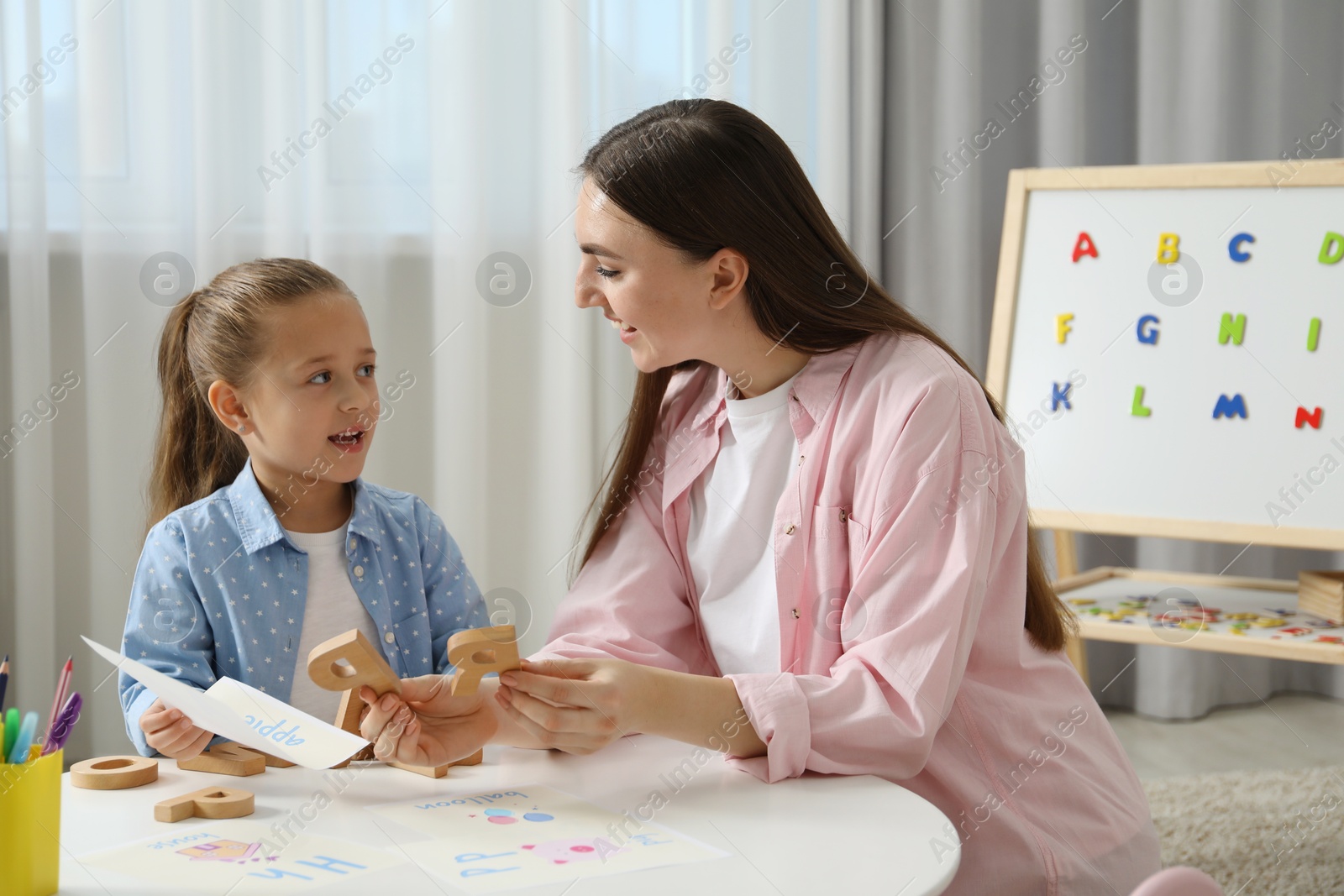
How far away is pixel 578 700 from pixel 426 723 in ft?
0.46

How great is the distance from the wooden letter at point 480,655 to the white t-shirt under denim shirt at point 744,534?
1.26ft

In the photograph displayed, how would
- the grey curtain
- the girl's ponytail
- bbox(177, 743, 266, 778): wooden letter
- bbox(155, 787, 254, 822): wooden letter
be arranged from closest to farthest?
bbox(155, 787, 254, 822): wooden letter → bbox(177, 743, 266, 778): wooden letter → the girl's ponytail → the grey curtain

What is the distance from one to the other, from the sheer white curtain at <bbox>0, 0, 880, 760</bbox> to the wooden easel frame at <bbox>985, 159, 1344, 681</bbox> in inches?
20.1

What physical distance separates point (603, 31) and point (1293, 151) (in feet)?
6.15

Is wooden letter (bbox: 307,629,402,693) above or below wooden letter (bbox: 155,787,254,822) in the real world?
above

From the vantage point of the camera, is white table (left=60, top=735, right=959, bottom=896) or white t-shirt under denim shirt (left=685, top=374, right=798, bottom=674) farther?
white t-shirt under denim shirt (left=685, top=374, right=798, bottom=674)

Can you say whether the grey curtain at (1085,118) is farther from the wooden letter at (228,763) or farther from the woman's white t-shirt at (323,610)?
the wooden letter at (228,763)

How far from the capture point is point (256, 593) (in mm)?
1291

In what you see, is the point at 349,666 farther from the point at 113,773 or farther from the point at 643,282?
the point at 643,282

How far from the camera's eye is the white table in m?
0.73

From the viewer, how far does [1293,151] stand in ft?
10.0

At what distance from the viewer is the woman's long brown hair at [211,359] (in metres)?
1.38

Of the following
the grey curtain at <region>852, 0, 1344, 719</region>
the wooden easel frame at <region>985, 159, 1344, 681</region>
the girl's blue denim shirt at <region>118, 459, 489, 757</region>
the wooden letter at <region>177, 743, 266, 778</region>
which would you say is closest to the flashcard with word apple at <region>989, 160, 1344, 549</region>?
the wooden easel frame at <region>985, 159, 1344, 681</region>

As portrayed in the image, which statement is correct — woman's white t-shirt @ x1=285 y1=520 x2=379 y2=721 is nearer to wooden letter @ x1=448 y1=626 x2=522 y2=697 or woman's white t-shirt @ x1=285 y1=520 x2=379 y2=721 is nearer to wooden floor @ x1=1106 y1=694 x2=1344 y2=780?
wooden letter @ x1=448 y1=626 x2=522 y2=697
